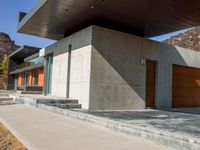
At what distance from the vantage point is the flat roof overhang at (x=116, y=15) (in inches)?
357

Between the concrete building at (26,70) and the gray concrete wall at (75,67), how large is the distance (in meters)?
5.68

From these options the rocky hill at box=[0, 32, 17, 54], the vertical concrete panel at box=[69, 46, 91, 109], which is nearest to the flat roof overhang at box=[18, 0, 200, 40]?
the vertical concrete panel at box=[69, 46, 91, 109]

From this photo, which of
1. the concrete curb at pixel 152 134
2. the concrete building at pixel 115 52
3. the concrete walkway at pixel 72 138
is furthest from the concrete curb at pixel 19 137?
the concrete building at pixel 115 52

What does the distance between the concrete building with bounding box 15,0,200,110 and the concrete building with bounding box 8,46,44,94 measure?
6795 mm

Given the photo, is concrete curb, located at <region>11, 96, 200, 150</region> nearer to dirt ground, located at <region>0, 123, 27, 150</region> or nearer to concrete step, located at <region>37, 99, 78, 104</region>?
dirt ground, located at <region>0, 123, 27, 150</region>

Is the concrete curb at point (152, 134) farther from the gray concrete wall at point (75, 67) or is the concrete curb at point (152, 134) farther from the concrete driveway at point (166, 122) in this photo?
the gray concrete wall at point (75, 67)

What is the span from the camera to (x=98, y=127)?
630 centimetres

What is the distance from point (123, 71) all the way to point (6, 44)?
81920 millimetres

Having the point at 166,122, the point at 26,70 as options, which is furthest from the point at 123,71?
the point at 26,70

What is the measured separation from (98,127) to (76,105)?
444cm

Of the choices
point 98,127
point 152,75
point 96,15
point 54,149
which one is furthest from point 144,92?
point 54,149

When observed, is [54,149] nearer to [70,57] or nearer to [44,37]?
[70,57]

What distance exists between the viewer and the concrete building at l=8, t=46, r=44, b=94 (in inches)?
822

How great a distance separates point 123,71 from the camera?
36.7ft
